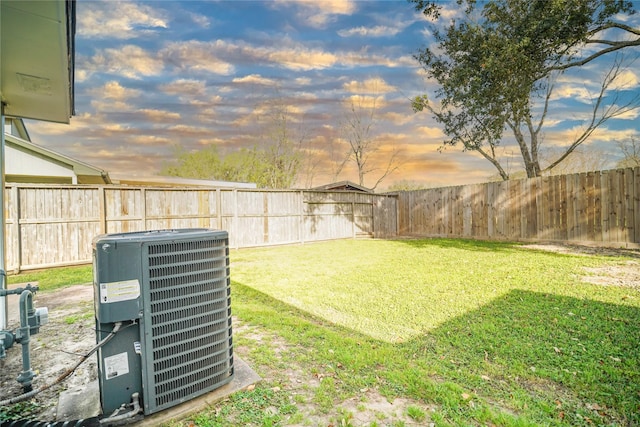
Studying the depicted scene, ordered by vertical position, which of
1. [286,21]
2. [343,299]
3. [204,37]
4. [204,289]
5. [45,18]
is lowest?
[343,299]

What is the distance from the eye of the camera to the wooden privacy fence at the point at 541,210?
745 cm

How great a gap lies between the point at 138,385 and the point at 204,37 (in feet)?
35.7

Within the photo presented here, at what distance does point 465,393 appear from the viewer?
1904 mm

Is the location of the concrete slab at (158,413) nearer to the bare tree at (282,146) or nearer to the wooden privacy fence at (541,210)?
the wooden privacy fence at (541,210)

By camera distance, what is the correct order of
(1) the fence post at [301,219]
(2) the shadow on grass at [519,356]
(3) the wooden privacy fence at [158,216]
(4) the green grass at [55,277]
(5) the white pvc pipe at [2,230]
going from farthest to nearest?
(1) the fence post at [301,219] < (3) the wooden privacy fence at [158,216] < (4) the green grass at [55,277] < (5) the white pvc pipe at [2,230] < (2) the shadow on grass at [519,356]

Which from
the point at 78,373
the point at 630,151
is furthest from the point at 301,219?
the point at 630,151

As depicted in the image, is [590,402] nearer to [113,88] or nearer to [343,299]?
[343,299]

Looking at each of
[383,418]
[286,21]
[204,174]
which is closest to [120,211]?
[383,418]

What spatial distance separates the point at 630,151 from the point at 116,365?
21.3 m

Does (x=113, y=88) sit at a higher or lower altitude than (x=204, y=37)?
lower

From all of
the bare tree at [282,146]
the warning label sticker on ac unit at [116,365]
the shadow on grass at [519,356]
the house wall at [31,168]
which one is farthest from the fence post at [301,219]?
the bare tree at [282,146]

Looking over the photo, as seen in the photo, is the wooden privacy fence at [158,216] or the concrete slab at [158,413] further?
the wooden privacy fence at [158,216]

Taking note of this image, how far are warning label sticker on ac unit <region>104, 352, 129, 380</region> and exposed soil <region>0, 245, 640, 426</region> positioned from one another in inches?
22.3

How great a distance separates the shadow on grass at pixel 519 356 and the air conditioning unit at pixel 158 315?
44.4 inches
